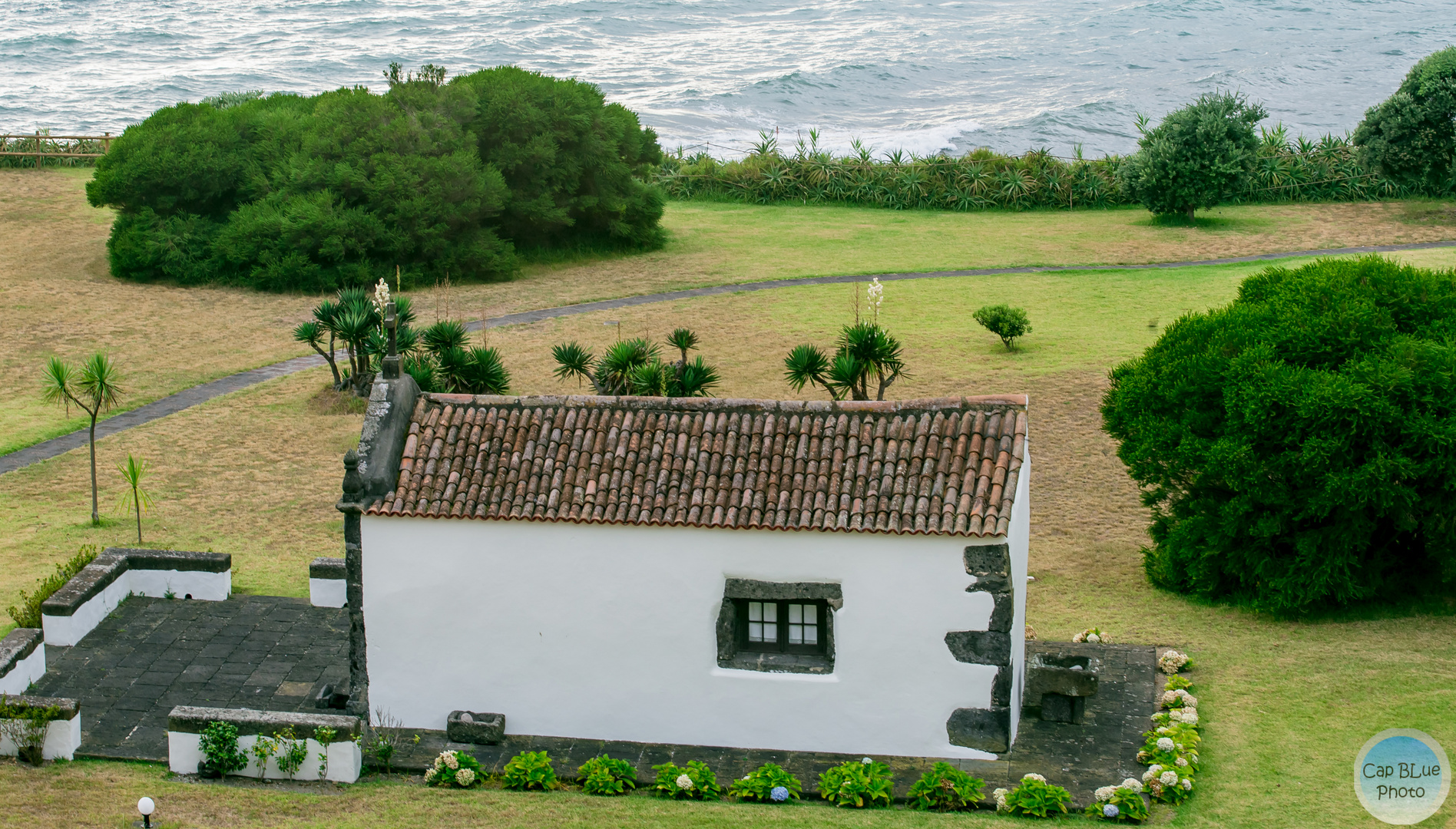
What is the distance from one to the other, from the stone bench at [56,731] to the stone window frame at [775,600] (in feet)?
21.4

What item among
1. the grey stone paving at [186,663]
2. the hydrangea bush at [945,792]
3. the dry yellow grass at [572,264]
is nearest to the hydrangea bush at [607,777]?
the hydrangea bush at [945,792]

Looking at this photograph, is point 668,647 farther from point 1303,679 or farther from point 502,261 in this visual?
point 502,261

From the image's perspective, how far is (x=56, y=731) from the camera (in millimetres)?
13398

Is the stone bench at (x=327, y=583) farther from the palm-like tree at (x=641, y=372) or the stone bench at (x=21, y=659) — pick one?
the palm-like tree at (x=641, y=372)

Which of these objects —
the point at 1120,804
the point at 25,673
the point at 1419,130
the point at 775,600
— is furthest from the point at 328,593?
the point at 1419,130

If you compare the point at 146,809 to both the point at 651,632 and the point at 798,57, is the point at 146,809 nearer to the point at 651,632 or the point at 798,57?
the point at 651,632

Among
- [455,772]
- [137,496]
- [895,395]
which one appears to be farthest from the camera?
[895,395]

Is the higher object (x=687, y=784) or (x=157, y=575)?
(x=157, y=575)

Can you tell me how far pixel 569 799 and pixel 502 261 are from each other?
1151 inches

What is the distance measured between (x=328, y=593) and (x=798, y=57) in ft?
303

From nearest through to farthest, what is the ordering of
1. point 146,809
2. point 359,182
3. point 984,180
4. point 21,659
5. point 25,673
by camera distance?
point 146,809 → point 21,659 → point 25,673 → point 359,182 → point 984,180

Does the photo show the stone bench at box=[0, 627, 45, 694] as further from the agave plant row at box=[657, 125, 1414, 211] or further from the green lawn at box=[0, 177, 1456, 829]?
the agave plant row at box=[657, 125, 1414, 211]

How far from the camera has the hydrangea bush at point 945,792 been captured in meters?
12.2

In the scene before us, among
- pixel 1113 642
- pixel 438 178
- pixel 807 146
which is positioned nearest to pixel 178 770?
pixel 1113 642
